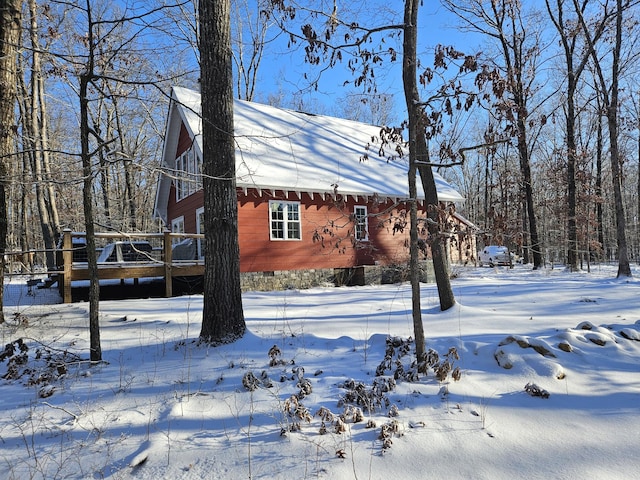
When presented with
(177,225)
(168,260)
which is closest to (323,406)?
(168,260)

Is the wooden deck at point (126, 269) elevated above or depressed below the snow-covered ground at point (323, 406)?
above

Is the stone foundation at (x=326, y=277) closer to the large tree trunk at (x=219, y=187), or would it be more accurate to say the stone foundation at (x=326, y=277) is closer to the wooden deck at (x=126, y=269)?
the wooden deck at (x=126, y=269)

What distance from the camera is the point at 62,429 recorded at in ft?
9.78

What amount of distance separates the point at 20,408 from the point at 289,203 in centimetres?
1137

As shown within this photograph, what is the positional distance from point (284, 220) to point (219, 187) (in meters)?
9.11

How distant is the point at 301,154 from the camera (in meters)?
15.9

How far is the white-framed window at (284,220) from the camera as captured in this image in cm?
1402

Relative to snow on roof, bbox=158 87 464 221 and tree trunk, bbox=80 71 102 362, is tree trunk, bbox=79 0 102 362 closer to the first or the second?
tree trunk, bbox=80 71 102 362

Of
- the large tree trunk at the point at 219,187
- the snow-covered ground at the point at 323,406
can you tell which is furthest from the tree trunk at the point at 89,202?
the large tree trunk at the point at 219,187

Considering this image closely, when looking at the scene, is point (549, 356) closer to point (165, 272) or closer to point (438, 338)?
point (438, 338)

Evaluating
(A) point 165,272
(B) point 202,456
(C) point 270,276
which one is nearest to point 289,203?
(C) point 270,276

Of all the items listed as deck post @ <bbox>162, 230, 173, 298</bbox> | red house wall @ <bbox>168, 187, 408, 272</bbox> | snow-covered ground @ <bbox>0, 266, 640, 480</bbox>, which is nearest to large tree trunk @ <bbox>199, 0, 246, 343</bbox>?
snow-covered ground @ <bbox>0, 266, 640, 480</bbox>

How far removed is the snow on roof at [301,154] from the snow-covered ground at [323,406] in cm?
831

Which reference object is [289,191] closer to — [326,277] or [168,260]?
[326,277]
